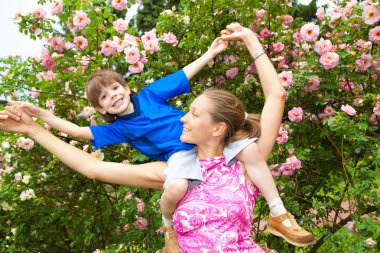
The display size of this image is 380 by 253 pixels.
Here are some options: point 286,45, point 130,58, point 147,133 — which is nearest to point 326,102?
point 286,45

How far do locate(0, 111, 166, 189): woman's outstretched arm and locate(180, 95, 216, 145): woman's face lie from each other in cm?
27

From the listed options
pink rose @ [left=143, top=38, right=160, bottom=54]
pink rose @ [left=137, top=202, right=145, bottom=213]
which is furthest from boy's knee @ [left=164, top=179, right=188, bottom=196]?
pink rose @ [left=143, top=38, right=160, bottom=54]

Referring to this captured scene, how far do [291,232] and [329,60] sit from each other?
1.44 m

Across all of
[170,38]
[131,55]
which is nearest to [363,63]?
[170,38]

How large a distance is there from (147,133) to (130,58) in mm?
1207

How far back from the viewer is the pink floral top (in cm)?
203

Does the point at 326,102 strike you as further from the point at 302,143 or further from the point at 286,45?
the point at 286,45

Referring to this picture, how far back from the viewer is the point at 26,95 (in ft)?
15.8

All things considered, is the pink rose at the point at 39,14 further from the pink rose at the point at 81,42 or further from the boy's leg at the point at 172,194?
the boy's leg at the point at 172,194

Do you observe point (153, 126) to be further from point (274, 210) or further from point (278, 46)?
point (278, 46)

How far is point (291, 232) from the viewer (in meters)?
2.24

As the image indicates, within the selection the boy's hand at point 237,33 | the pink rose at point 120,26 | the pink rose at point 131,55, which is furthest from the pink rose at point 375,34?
the pink rose at point 120,26

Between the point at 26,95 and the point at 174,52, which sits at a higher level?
the point at 26,95

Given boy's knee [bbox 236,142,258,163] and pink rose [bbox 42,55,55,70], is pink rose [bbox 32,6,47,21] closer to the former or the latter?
pink rose [bbox 42,55,55,70]
